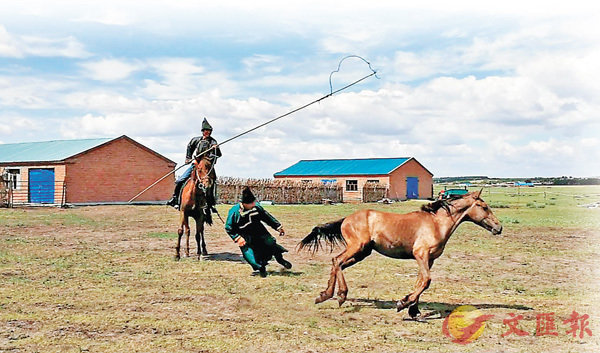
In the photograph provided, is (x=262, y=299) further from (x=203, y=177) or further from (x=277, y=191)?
(x=277, y=191)

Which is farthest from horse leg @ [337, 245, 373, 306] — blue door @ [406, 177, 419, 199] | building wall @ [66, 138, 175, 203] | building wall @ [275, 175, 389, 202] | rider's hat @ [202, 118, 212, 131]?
blue door @ [406, 177, 419, 199]

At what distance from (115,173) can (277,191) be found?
14.3 meters

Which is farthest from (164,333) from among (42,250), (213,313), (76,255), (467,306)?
(42,250)

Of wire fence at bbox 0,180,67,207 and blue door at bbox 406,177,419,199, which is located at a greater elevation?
blue door at bbox 406,177,419,199

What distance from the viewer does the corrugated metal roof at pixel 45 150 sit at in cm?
4172

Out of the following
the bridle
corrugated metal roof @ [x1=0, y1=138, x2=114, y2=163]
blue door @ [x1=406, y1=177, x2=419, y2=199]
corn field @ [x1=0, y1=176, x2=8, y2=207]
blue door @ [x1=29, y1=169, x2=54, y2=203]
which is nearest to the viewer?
the bridle

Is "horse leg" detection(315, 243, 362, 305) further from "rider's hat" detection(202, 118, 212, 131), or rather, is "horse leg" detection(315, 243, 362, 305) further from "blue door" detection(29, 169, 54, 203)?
"blue door" detection(29, 169, 54, 203)

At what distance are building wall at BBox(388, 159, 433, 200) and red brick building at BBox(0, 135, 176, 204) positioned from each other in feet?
77.6

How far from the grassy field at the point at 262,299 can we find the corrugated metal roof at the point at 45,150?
2611 cm

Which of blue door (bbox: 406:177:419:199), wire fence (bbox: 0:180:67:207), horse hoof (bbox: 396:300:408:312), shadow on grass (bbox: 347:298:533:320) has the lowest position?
shadow on grass (bbox: 347:298:533:320)

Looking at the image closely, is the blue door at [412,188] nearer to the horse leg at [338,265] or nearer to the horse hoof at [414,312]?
the horse leg at [338,265]

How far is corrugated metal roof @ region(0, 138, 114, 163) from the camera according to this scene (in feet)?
137

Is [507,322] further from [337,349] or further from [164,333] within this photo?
[164,333]

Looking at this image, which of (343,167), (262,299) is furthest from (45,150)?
(262,299)
